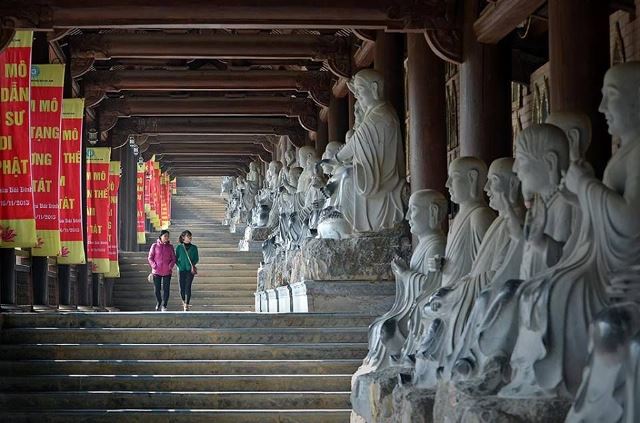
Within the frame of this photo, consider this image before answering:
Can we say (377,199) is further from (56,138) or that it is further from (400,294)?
(400,294)

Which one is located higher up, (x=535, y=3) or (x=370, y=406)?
(x=535, y=3)

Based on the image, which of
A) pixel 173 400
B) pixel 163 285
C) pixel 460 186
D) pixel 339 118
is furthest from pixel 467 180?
pixel 163 285

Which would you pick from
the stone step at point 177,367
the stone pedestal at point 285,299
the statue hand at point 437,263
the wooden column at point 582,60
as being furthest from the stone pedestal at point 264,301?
the statue hand at point 437,263

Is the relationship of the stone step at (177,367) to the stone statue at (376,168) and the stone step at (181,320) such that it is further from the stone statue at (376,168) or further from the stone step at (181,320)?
the stone statue at (376,168)

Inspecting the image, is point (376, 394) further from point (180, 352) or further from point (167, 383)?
point (180, 352)

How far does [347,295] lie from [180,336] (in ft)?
6.40

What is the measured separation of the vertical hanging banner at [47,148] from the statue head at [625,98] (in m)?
9.75

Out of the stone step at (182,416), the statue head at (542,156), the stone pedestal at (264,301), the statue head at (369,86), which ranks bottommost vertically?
the stone step at (182,416)

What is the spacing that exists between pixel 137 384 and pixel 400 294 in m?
3.06

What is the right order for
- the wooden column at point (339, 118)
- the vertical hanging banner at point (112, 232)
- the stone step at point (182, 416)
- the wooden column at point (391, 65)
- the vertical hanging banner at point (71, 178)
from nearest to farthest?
the stone step at point (182, 416), the wooden column at point (391, 65), the vertical hanging banner at point (71, 178), the wooden column at point (339, 118), the vertical hanging banner at point (112, 232)

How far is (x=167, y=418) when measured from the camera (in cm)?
985

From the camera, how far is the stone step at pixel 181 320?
11.6 m

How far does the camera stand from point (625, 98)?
212 inches

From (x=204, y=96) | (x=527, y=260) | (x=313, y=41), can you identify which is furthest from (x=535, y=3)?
(x=204, y=96)
